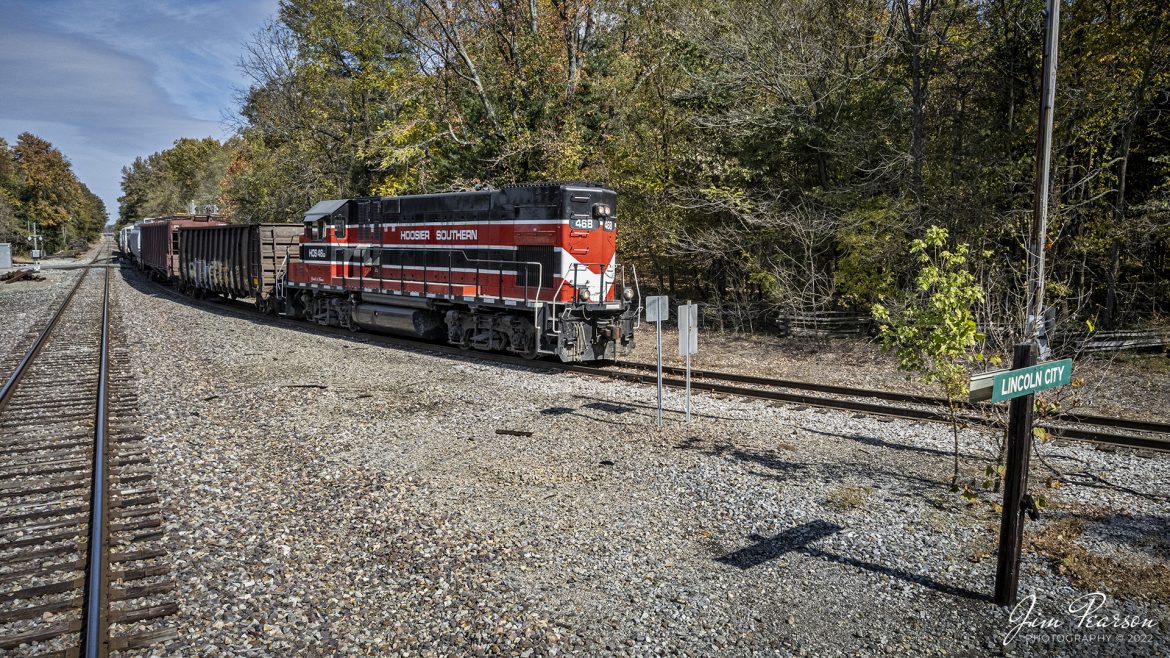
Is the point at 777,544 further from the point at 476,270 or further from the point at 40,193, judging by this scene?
the point at 40,193

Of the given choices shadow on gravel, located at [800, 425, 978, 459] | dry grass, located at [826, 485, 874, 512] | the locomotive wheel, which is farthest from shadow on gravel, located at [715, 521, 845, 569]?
the locomotive wheel

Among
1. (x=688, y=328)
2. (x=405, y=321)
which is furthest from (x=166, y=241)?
(x=688, y=328)

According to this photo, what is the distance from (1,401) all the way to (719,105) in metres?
17.3

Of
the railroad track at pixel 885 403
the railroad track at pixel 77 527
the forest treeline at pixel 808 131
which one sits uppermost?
the forest treeline at pixel 808 131

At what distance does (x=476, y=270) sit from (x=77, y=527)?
9539 millimetres

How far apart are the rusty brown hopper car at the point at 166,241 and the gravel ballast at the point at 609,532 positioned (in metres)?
23.9

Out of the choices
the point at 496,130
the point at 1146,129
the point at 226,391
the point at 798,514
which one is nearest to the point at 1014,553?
the point at 798,514

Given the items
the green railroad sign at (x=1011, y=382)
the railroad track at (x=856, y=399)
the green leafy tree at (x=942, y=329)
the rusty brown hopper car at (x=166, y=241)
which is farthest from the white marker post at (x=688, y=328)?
the rusty brown hopper car at (x=166, y=241)

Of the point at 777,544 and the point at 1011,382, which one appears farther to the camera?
the point at 777,544

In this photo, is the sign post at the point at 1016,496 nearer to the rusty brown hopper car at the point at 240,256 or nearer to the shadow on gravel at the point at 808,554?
the shadow on gravel at the point at 808,554

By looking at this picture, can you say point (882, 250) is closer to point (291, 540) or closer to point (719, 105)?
point (719, 105)

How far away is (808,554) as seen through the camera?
222 inches

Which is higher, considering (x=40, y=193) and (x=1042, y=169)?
(x=40, y=193)

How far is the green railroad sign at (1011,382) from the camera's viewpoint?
15.2 ft
